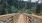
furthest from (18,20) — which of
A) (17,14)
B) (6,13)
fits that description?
(6,13)

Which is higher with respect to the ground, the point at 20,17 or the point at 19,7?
the point at 19,7

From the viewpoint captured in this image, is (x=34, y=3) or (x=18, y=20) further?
(x=34, y=3)

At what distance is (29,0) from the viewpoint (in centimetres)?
176

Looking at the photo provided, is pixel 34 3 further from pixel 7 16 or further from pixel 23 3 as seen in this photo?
pixel 7 16

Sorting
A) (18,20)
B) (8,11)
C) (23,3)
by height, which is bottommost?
(18,20)

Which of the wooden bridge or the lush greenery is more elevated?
the lush greenery

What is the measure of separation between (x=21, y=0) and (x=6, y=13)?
30 centimetres

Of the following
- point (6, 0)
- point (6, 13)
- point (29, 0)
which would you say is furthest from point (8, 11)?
point (29, 0)

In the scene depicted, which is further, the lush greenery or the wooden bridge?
the lush greenery

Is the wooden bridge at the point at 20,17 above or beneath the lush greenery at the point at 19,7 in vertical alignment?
beneath

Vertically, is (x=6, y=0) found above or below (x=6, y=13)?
above

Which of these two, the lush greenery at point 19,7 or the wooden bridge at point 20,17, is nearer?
the wooden bridge at point 20,17

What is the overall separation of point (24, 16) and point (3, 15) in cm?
32

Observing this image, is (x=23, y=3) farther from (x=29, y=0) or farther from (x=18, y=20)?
(x=18, y=20)
